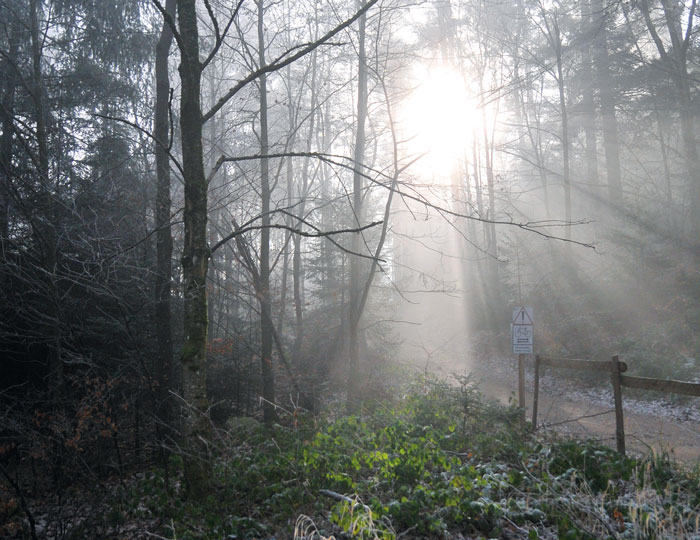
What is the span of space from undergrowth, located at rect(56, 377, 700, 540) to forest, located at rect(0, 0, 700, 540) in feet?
0.13

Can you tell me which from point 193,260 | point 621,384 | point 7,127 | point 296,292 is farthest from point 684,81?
point 7,127

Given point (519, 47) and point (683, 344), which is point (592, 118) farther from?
point (683, 344)

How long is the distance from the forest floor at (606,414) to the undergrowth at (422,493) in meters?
1.53

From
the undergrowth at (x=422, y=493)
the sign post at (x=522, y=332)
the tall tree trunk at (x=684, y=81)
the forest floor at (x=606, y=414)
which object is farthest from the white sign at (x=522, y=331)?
→ the tall tree trunk at (x=684, y=81)

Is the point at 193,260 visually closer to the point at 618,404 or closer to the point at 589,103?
the point at 618,404

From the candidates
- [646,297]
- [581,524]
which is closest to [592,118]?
[646,297]

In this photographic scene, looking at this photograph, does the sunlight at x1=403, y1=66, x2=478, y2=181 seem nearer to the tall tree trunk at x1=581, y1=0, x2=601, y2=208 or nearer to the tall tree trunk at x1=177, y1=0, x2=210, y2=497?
the tall tree trunk at x1=177, y1=0, x2=210, y2=497

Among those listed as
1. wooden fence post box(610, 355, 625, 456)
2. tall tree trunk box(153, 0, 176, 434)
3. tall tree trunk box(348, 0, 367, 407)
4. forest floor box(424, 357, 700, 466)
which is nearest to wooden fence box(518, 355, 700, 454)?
wooden fence post box(610, 355, 625, 456)

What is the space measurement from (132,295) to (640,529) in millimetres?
9316

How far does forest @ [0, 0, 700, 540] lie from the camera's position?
16.4ft

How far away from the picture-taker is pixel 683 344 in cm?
1403

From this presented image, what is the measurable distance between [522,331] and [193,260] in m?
7.34

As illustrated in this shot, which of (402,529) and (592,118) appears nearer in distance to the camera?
(402,529)

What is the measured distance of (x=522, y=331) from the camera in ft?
33.7
